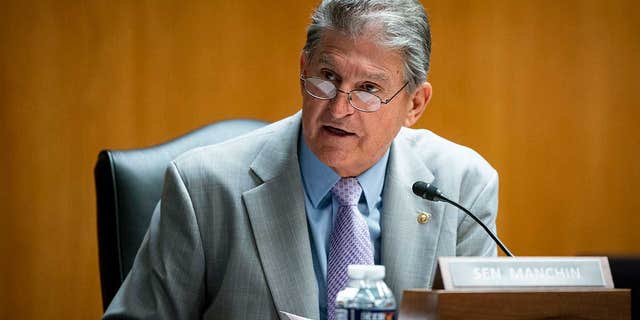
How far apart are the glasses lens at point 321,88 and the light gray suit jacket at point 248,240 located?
0.66 feet

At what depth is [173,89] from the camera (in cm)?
360

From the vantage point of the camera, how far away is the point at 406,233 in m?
2.13

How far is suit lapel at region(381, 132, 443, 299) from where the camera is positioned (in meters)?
2.08

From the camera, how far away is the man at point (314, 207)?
6.65 feet

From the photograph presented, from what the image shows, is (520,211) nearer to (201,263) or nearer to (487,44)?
(487,44)

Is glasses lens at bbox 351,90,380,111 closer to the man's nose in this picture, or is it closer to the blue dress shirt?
the man's nose

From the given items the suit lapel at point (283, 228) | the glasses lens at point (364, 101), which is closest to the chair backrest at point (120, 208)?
the suit lapel at point (283, 228)

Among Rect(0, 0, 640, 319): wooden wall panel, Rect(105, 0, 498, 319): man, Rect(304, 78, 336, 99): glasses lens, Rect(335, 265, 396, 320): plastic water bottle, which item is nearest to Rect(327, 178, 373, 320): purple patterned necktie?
Rect(105, 0, 498, 319): man

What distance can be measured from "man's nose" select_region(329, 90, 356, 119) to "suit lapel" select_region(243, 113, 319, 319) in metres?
0.20

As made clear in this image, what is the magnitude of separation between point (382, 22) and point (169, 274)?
736 millimetres

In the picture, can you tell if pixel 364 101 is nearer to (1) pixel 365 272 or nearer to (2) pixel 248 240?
(2) pixel 248 240

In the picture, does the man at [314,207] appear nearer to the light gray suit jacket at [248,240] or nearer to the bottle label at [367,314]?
the light gray suit jacket at [248,240]

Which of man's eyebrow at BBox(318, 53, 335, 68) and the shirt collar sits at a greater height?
man's eyebrow at BBox(318, 53, 335, 68)

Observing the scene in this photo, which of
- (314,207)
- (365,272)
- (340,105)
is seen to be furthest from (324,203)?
(365,272)
